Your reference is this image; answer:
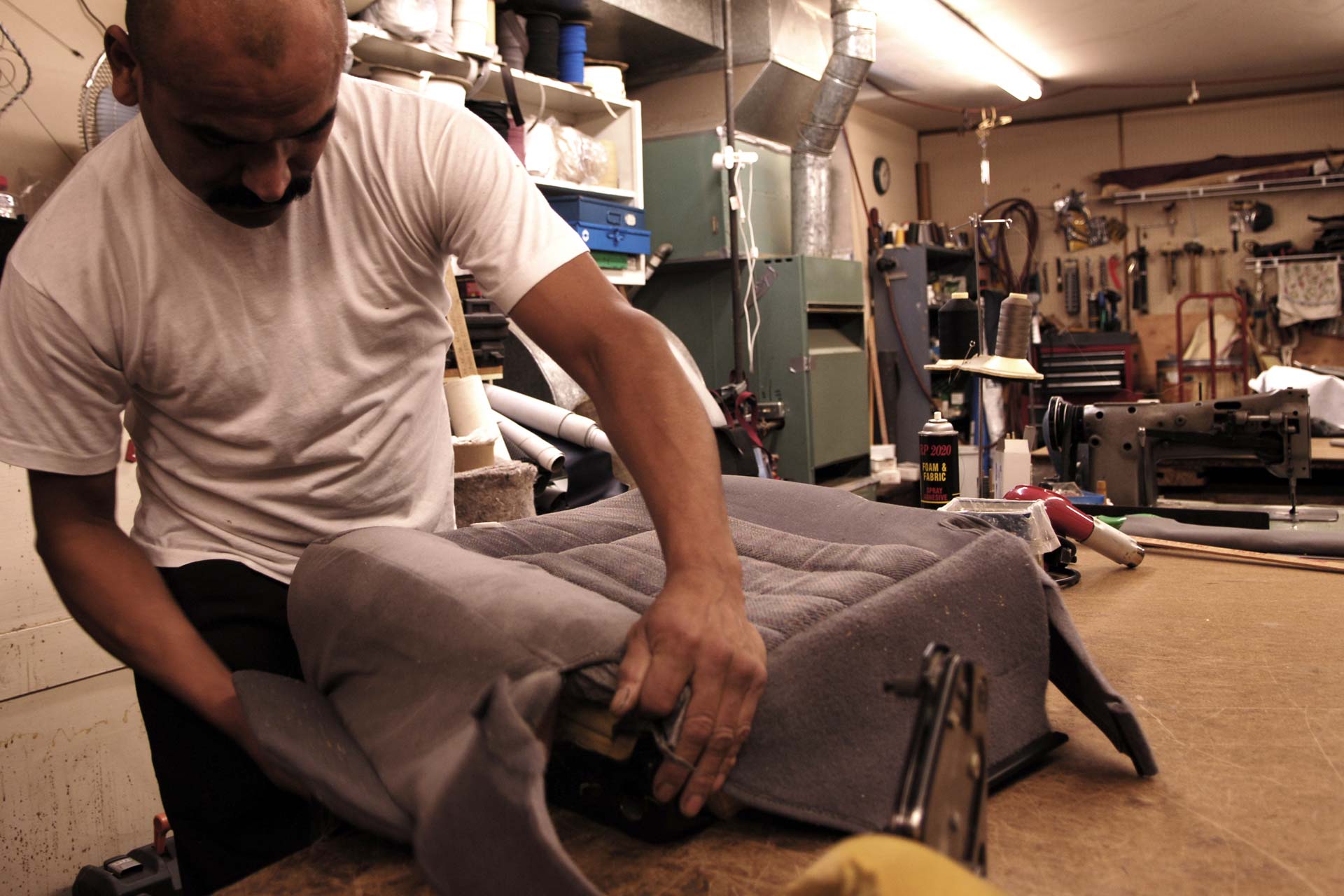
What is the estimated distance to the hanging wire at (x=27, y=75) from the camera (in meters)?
2.35

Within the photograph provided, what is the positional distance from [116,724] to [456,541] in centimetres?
→ 165

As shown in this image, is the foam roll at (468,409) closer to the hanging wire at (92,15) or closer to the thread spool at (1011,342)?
the thread spool at (1011,342)

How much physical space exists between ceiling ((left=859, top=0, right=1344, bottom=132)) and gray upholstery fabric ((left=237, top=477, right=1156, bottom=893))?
4.33 metres

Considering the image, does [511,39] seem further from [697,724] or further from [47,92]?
[697,724]

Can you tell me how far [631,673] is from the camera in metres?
0.64

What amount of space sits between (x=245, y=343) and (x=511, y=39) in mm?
2813

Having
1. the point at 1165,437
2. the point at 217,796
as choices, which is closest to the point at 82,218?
the point at 217,796

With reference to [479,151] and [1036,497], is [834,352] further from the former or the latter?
[479,151]

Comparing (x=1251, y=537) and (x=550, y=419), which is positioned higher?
(x=550, y=419)

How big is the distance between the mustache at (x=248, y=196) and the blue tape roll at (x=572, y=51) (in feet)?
10.0

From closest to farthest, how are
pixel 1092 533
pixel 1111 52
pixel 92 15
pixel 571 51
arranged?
pixel 1092 533 < pixel 92 15 < pixel 571 51 < pixel 1111 52

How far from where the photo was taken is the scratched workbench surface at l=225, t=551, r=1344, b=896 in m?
0.65

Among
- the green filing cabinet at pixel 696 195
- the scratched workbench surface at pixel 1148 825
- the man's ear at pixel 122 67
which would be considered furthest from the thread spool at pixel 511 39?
the scratched workbench surface at pixel 1148 825

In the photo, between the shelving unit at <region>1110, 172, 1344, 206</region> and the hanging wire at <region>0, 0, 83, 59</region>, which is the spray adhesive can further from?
the shelving unit at <region>1110, 172, 1344, 206</region>
